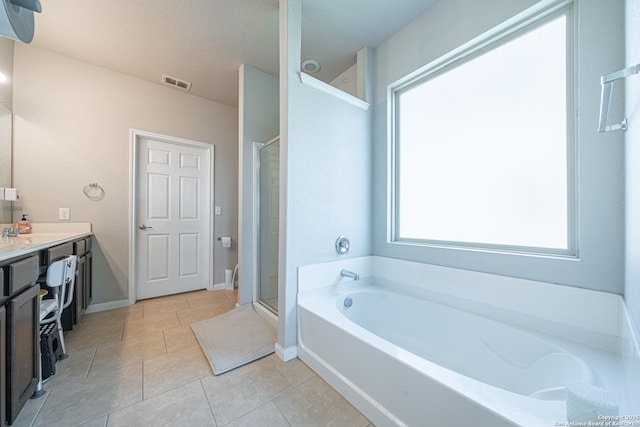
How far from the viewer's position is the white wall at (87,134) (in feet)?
7.10

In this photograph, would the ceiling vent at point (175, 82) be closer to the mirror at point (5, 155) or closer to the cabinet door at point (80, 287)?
the mirror at point (5, 155)

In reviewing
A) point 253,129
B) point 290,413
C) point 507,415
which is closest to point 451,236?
point 507,415

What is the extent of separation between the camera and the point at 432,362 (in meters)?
1.25

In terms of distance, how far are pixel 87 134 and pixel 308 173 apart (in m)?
2.48

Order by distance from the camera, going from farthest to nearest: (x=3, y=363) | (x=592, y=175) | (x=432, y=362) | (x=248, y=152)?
(x=248, y=152)
(x=432, y=362)
(x=592, y=175)
(x=3, y=363)

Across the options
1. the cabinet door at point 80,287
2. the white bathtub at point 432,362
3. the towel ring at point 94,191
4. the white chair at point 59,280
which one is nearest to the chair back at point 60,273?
the white chair at point 59,280

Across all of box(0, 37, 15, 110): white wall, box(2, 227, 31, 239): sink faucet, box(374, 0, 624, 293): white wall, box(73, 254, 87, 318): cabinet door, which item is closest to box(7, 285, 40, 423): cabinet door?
box(73, 254, 87, 318): cabinet door

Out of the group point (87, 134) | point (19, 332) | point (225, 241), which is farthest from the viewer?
point (225, 241)

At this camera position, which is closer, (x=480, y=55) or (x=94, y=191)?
(x=480, y=55)

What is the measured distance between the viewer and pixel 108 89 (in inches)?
99.3

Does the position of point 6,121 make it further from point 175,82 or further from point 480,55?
point 480,55

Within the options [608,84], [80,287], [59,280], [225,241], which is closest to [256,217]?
[225,241]

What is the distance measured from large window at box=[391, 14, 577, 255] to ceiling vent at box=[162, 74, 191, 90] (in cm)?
248

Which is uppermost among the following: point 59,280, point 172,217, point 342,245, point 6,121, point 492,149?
point 6,121
